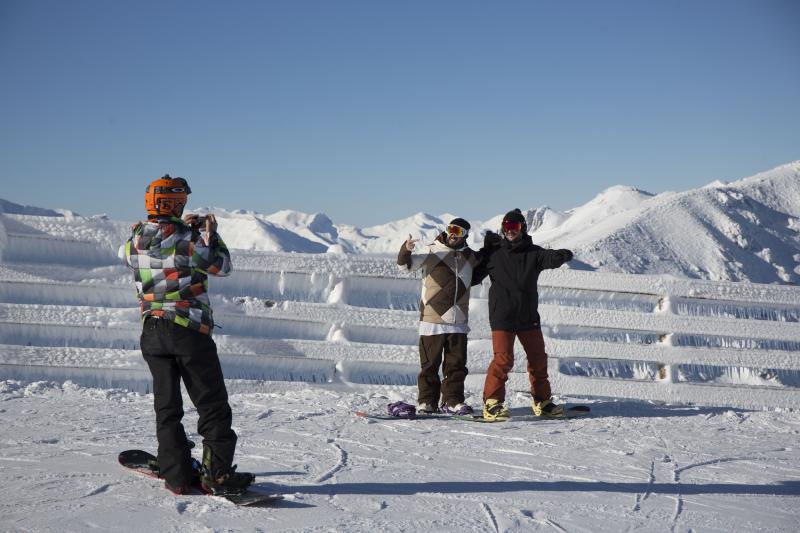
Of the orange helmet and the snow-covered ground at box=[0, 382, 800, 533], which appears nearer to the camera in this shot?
the snow-covered ground at box=[0, 382, 800, 533]

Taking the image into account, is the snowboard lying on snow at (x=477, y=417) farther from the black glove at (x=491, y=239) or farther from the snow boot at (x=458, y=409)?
the black glove at (x=491, y=239)

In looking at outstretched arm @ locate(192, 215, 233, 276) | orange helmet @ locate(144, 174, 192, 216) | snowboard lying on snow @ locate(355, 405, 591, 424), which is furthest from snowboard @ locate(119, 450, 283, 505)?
snowboard lying on snow @ locate(355, 405, 591, 424)

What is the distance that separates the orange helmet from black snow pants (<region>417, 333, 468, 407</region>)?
2.78m

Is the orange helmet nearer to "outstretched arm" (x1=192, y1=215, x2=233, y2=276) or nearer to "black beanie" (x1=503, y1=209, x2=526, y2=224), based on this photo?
"outstretched arm" (x1=192, y1=215, x2=233, y2=276)

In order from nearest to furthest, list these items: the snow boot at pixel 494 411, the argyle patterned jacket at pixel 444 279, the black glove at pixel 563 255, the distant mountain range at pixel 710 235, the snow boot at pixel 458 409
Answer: the black glove at pixel 563 255 < the snow boot at pixel 494 411 < the snow boot at pixel 458 409 < the argyle patterned jacket at pixel 444 279 < the distant mountain range at pixel 710 235

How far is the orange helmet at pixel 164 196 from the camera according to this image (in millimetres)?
3479

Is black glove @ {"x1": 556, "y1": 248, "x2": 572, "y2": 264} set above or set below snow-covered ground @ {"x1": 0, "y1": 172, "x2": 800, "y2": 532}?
above

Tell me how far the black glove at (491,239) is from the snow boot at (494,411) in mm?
1213

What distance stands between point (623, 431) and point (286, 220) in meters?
177

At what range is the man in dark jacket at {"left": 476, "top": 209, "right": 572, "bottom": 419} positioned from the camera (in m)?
5.66

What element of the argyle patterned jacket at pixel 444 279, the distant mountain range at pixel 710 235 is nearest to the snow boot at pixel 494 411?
the argyle patterned jacket at pixel 444 279

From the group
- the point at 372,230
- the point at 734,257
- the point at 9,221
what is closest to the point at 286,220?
the point at 372,230

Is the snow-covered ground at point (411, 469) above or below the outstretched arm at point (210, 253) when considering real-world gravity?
below

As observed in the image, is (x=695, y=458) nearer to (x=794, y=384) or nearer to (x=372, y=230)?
(x=794, y=384)
